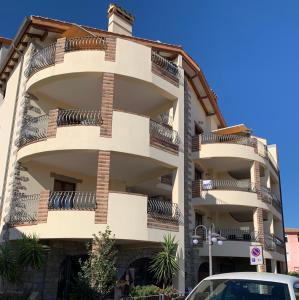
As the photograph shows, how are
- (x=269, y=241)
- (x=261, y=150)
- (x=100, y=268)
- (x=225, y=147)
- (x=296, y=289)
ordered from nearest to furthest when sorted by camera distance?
(x=296, y=289) < (x=100, y=268) < (x=225, y=147) < (x=269, y=241) < (x=261, y=150)

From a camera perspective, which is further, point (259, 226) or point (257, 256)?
point (259, 226)

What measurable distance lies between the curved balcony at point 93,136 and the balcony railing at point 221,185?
665 centimetres

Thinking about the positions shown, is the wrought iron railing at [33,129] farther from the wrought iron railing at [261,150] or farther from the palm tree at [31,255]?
the wrought iron railing at [261,150]

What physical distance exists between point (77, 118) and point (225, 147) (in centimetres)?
1117

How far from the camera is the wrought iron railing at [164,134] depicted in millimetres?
18078

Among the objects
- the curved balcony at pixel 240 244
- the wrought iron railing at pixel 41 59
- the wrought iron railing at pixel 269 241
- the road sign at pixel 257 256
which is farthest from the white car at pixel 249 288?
the wrought iron railing at pixel 269 241

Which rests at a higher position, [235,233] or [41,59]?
[41,59]

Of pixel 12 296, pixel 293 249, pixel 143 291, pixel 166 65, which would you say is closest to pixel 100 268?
pixel 143 291

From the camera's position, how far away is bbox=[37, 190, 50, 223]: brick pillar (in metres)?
15.7

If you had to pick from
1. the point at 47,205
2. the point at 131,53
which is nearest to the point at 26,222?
the point at 47,205

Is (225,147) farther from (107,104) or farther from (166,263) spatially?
(166,263)

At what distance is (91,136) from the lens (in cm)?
1644

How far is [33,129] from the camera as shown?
60.0 feet

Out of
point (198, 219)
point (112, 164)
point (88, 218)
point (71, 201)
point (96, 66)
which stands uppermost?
point (96, 66)
